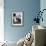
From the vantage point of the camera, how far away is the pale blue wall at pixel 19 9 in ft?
18.6

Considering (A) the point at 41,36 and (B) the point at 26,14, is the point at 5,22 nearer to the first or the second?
(B) the point at 26,14

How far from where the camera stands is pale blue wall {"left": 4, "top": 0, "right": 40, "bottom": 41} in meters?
5.67

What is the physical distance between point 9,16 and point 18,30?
69 centimetres

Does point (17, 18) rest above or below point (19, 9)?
below

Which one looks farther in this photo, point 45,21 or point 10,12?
point 10,12

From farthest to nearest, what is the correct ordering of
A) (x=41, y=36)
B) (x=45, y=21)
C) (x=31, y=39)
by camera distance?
(x=45, y=21) → (x=31, y=39) → (x=41, y=36)

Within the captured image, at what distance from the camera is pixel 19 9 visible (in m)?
5.69

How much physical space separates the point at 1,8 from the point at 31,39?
2.76 m

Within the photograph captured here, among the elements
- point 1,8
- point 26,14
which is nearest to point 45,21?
point 26,14

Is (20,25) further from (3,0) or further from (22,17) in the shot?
(3,0)

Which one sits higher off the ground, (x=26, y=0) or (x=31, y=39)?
(x=26, y=0)

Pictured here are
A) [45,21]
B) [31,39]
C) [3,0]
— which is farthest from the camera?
[3,0]

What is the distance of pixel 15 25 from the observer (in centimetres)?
571

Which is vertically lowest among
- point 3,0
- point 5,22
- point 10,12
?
point 5,22
